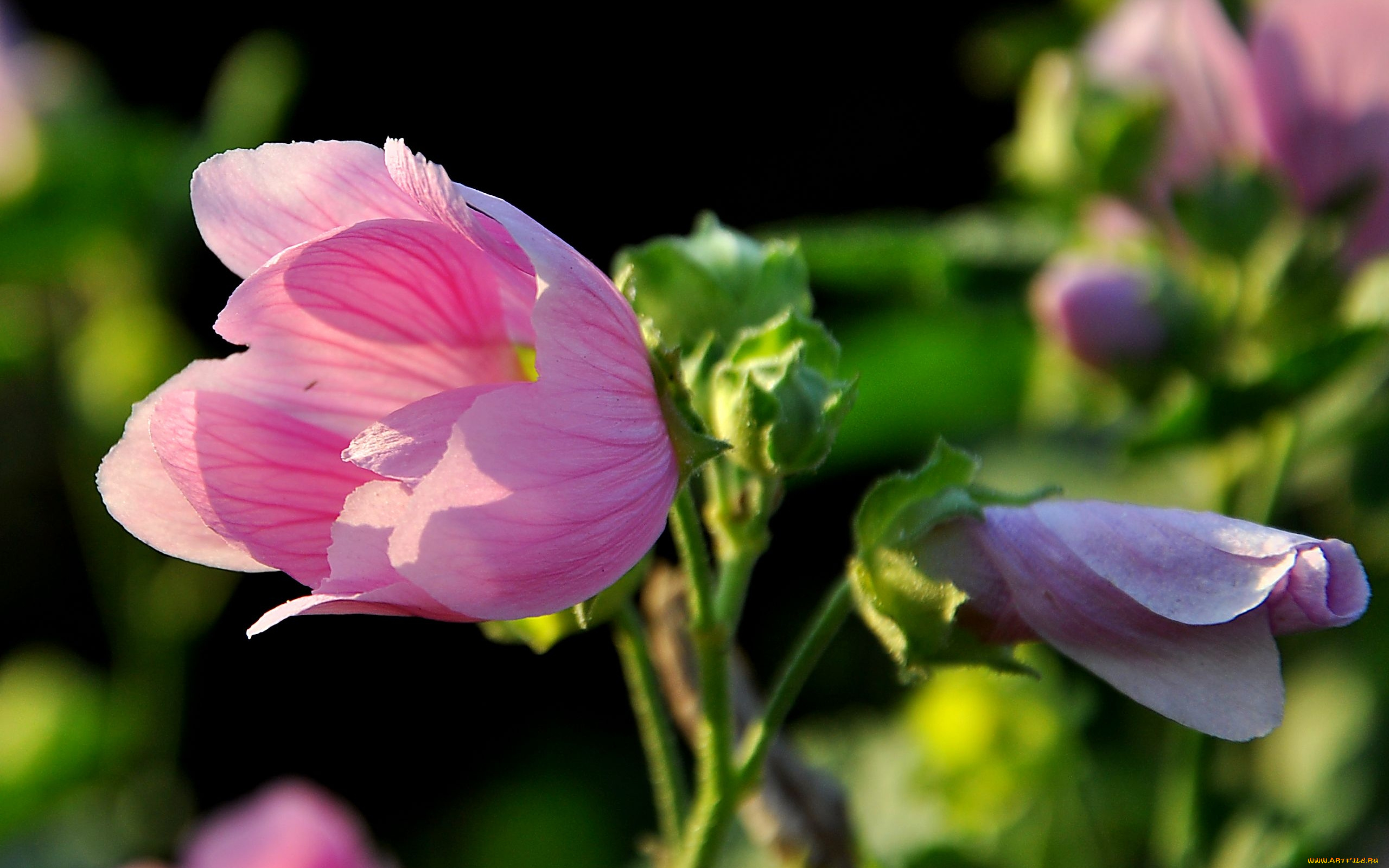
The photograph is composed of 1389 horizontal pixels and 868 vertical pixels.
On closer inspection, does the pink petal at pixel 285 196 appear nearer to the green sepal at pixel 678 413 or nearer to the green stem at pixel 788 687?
the green sepal at pixel 678 413

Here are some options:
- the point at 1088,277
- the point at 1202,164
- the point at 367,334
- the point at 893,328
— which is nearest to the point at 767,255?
→ the point at 367,334

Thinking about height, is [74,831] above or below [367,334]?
below

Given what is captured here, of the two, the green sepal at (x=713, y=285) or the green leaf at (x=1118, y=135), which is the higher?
the green sepal at (x=713, y=285)

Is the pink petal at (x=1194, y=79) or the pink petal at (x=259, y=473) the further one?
the pink petal at (x=1194, y=79)

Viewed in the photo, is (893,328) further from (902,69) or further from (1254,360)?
(902,69)

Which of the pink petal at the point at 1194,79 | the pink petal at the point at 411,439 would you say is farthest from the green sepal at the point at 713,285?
the pink petal at the point at 1194,79
